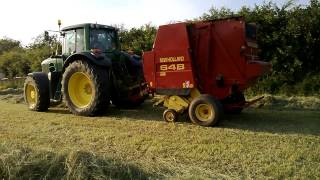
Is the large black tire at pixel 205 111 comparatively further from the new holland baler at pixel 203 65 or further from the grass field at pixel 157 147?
the grass field at pixel 157 147

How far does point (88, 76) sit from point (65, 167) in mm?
4740

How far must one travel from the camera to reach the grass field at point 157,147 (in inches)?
199

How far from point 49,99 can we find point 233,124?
4861 millimetres

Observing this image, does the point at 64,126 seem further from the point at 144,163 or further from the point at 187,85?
the point at 144,163

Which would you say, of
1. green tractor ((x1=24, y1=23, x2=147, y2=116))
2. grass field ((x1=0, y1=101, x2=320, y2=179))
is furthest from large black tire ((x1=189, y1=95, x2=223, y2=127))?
green tractor ((x1=24, y1=23, x2=147, y2=116))

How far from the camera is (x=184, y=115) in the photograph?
30.7 ft

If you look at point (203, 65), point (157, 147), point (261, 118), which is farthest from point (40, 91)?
point (157, 147)

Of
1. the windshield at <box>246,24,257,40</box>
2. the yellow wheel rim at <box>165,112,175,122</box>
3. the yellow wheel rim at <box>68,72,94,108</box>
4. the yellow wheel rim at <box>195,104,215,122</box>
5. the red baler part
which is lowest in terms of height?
the yellow wheel rim at <box>165,112,175,122</box>

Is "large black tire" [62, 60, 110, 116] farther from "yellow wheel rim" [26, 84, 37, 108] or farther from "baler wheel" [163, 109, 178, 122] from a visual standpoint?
"yellow wheel rim" [26, 84, 37, 108]

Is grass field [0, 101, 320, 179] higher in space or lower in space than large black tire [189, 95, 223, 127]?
lower

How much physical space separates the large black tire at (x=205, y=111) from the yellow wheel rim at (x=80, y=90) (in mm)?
2785

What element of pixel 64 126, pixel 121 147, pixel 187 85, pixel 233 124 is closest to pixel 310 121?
pixel 233 124

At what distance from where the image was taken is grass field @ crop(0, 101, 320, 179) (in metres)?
5.05

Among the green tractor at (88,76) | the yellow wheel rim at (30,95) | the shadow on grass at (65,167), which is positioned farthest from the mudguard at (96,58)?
the shadow on grass at (65,167)
